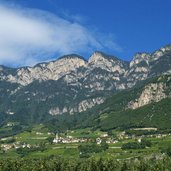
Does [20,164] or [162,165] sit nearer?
[162,165]

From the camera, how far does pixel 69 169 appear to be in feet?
633

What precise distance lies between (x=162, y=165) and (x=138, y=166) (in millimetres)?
9669

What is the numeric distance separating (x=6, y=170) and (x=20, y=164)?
37.4 feet

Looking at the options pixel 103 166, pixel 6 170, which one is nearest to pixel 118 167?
pixel 103 166

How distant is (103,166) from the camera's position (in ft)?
598

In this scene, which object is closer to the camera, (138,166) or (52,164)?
(138,166)

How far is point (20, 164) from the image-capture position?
193500 mm

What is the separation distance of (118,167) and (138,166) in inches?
365

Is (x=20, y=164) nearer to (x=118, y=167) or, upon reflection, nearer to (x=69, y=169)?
(x=69, y=169)

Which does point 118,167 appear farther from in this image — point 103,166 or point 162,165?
point 162,165

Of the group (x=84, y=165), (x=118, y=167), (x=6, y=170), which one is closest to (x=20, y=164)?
(x=6, y=170)

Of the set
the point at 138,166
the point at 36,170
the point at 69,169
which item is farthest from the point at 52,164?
the point at 138,166

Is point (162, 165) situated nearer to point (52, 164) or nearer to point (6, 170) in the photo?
point (52, 164)

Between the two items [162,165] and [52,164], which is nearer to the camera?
[162,165]
